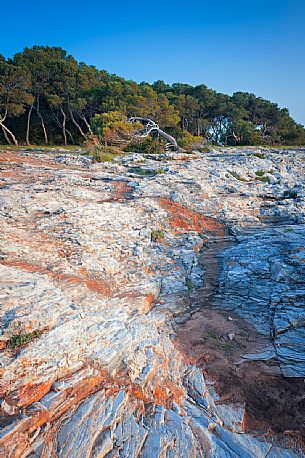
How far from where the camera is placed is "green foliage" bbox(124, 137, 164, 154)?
33000 millimetres

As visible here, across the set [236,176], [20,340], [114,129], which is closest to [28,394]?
[20,340]

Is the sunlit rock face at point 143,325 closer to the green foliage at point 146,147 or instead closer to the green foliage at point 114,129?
the green foliage at point 146,147

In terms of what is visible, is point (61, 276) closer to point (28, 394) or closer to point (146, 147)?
point (28, 394)

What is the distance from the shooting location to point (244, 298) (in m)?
9.56

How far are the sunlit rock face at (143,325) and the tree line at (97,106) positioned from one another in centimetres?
2936

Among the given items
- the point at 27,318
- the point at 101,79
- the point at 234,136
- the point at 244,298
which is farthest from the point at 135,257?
the point at 101,79

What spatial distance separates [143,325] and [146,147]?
93.9 feet

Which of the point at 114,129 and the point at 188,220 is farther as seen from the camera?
the point at 114,129

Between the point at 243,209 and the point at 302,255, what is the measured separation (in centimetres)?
763

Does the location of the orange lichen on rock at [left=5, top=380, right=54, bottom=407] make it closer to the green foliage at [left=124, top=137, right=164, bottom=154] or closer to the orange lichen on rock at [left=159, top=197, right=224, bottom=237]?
the orange lichen on rock at [left=159, top=197, right=224, bottom=237]

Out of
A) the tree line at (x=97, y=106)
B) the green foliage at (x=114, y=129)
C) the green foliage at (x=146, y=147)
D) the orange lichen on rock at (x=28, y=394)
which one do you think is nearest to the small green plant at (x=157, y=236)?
the orange lichen on rock at (x=28, y=394)

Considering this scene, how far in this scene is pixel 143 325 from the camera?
7793 millimetres

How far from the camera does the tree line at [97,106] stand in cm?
4222

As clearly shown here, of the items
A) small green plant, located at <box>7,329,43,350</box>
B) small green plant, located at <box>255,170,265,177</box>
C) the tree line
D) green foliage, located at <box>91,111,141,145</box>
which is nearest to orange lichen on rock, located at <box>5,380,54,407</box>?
small green plant, located at <box>7,329,43,350</box>
